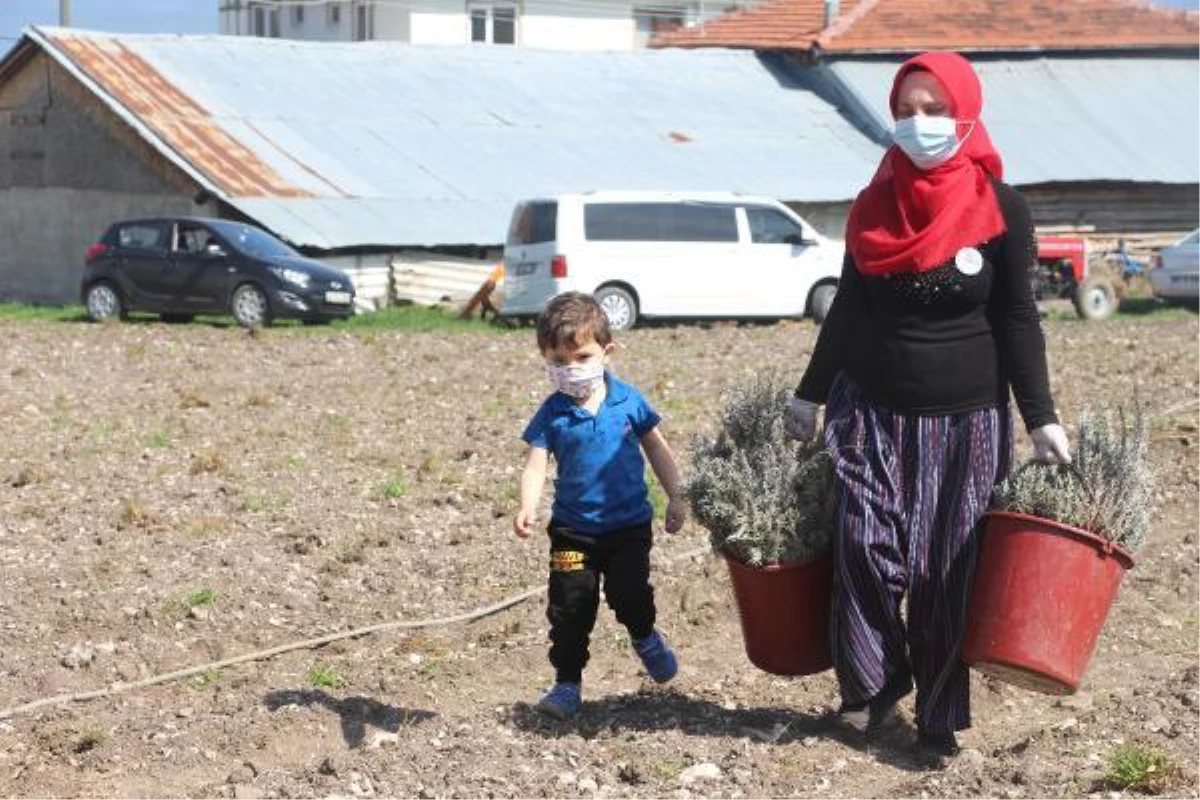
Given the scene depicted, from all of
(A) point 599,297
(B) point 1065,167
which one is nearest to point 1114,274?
(B) point 1065,167

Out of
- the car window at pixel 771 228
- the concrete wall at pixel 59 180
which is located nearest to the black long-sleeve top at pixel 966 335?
the car window at pixel 771 228

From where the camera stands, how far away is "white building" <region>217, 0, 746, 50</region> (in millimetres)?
60469

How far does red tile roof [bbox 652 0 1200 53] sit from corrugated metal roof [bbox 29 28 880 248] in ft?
5.99

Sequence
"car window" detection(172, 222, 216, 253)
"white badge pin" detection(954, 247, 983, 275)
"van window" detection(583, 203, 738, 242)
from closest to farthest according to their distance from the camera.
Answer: "white badge pin" detection(954, 247, 983, 275)
"van window" detection(583, 203, 738, 242)
"car window" detection(172, 222, 216, 253)

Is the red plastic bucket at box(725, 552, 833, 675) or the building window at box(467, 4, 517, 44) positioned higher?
the building window at box(467, 4, 517, 44)

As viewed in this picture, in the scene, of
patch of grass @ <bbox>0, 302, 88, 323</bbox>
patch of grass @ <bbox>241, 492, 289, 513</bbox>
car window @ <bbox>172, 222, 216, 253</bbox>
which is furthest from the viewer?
patch of grass @ <bbox>0, 302, 88, 323</bbox>

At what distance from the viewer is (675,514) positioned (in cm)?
693

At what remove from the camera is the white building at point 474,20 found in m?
60.5

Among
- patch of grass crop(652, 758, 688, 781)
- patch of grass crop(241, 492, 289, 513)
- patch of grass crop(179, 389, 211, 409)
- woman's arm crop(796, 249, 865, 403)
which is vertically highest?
woman's arm crop(796, 249, 865, 403)

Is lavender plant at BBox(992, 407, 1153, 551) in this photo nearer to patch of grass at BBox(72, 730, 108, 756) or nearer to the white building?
patch of grass at BBox(72, 730, 108, 756)

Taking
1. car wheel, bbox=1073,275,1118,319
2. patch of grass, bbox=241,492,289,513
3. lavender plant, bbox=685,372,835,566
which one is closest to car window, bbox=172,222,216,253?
car wheel, bbox=1073,275,1118,319

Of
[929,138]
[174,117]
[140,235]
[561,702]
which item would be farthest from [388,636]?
[174,117]

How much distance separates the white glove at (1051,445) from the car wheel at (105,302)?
21.4m

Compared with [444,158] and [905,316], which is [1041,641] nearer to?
[905,316]
